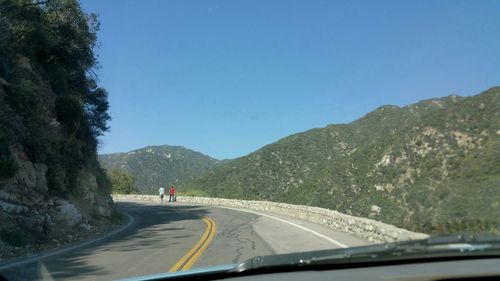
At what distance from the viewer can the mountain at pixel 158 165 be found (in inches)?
6250

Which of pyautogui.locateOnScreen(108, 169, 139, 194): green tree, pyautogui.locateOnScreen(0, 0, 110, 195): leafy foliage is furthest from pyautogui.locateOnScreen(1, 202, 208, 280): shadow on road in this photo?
pyautogui.locateOnScreen(108, 169, 139, 194): green tree

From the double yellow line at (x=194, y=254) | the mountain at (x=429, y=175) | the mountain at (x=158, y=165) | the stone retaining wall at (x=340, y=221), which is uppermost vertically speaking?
the mountain at (x=158, y=165)

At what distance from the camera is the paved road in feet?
36.0

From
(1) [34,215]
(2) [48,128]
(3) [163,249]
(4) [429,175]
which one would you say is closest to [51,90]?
(2) [48,128]

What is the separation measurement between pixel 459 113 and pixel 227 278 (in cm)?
4095

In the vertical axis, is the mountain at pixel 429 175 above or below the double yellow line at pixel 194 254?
above

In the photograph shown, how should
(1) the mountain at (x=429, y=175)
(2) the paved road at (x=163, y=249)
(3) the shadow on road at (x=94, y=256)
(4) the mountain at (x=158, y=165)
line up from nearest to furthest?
(3) the shadow on road at (x=94, y=256) → (2) the paved road at (x=163, y=249) → (1) the mountain at (x=429, y=175) → (4) the mountain at (x=158, y=165)

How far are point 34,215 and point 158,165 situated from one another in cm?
15679

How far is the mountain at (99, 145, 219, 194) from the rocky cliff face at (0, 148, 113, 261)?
420ft

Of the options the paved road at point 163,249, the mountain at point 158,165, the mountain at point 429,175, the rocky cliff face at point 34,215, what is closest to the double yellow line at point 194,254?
the paved road at point 163,249

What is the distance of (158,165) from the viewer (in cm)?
17350

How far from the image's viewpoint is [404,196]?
34.8 meters

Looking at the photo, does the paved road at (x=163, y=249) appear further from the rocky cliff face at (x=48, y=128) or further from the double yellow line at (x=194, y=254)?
the rocky cliff face at (x=48, y=128)

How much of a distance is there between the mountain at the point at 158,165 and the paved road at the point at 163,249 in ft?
428
